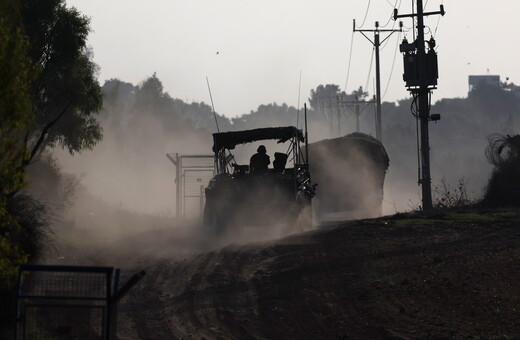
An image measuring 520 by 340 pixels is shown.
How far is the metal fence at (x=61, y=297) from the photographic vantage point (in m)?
10.2

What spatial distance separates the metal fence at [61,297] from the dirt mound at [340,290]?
2.82 metres

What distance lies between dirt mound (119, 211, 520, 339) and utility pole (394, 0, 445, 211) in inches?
408

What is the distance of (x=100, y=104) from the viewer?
32.8 metres

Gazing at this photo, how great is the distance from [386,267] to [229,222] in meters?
8.00

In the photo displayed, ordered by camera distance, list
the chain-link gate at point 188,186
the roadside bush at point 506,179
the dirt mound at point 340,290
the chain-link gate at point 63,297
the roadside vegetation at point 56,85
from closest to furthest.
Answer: the chain-link gate at point 63,297 → the dirt mound at point 340,290 → the roadside vegetation at point 56,85 → the roadside bush at point 506,179 → the chain-link gate at point 188,186

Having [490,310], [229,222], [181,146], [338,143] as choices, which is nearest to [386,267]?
[490,310]

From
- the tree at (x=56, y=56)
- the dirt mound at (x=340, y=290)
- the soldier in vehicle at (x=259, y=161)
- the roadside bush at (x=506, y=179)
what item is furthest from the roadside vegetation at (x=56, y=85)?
the roadside bush at (x=506, y=179)

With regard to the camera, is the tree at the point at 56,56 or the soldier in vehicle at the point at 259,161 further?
the tree at the point at 56,56

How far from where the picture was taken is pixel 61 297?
10391 mm

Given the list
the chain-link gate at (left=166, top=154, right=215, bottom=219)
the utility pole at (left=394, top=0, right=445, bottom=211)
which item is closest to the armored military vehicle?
the chain-link gate at (left=166, top=154, right=215, bottom=219)

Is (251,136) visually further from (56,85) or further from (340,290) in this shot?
(340,290)

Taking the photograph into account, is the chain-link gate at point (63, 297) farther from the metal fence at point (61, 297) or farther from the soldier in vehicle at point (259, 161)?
the soldier in vehicle at point (259, 161)

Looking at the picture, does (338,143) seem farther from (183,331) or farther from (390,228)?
(183,331)

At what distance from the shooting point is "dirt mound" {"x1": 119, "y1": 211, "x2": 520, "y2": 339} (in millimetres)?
14477
